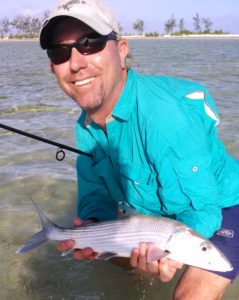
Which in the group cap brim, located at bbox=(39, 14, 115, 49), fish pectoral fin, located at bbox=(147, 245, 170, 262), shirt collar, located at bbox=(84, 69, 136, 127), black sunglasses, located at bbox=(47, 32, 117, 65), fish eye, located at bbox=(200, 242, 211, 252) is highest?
cap brim, located at bbox=(39, 14, 115, 49)

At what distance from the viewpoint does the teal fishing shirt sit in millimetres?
3068

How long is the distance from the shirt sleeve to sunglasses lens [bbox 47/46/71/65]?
0.96m

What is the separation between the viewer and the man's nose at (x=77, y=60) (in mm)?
3240

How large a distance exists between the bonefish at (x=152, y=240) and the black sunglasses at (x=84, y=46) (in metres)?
1.17

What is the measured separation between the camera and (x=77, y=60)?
3.25 meters

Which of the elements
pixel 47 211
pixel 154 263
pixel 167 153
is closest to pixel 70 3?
pixel 167 153

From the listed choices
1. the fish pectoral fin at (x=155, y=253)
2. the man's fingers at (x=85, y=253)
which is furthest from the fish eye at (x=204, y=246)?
the man's fingers at (x=85, y=253)

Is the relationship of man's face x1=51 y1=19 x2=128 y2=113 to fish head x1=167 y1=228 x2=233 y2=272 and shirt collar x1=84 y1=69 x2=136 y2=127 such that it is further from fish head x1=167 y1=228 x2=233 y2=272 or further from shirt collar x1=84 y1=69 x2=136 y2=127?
fish head x1=167 y1=228 x2=233 y2=272

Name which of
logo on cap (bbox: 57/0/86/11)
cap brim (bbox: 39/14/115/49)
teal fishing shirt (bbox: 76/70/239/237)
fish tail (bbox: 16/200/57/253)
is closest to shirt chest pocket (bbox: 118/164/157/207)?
teal fishing shirt (bbox: 76/70/239/237)

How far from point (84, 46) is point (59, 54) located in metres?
0.19

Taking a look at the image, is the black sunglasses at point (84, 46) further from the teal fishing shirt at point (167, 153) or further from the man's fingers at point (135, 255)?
the man's fingers at point (135, 255)

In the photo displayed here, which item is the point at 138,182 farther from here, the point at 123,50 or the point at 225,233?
the point at 123,50

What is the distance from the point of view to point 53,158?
7.51 m

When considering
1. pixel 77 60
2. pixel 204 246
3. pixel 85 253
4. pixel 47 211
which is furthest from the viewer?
pixel 47 211
